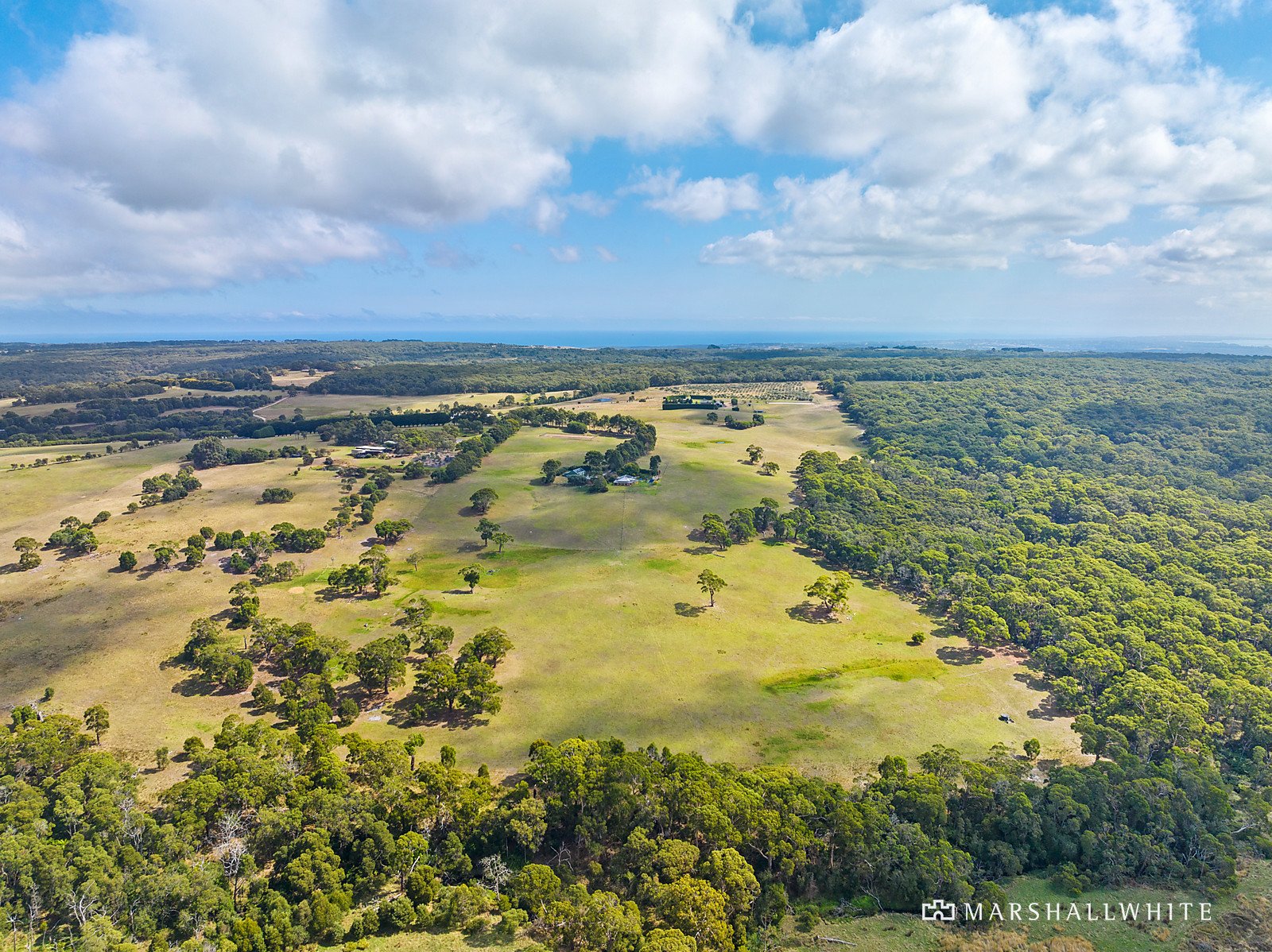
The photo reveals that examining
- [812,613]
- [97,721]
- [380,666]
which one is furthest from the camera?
[812,613]

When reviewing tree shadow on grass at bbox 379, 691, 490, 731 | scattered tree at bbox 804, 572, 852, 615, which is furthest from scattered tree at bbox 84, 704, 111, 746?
scattered tree at bbox 804, 572, 852, 615

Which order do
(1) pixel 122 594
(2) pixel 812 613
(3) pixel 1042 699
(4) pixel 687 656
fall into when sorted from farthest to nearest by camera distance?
1. (2) pixel 812 613
2. (1) pixel 122 594
3. (4) pixel 687 656
4. (3) pixel 1042 699

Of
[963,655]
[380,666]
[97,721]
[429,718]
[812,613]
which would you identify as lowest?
[429,718]

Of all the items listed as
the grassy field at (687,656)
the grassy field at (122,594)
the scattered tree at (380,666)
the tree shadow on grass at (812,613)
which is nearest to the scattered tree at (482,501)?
the grassy field at (687,656)

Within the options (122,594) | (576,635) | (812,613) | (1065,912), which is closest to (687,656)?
(576,635)

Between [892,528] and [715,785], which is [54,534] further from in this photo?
[892,528]

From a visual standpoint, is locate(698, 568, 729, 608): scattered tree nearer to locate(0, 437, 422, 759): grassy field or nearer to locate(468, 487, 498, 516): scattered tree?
locate(468, 487, 498, 516): scattered tree

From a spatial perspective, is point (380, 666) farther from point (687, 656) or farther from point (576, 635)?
point (687, 656)
